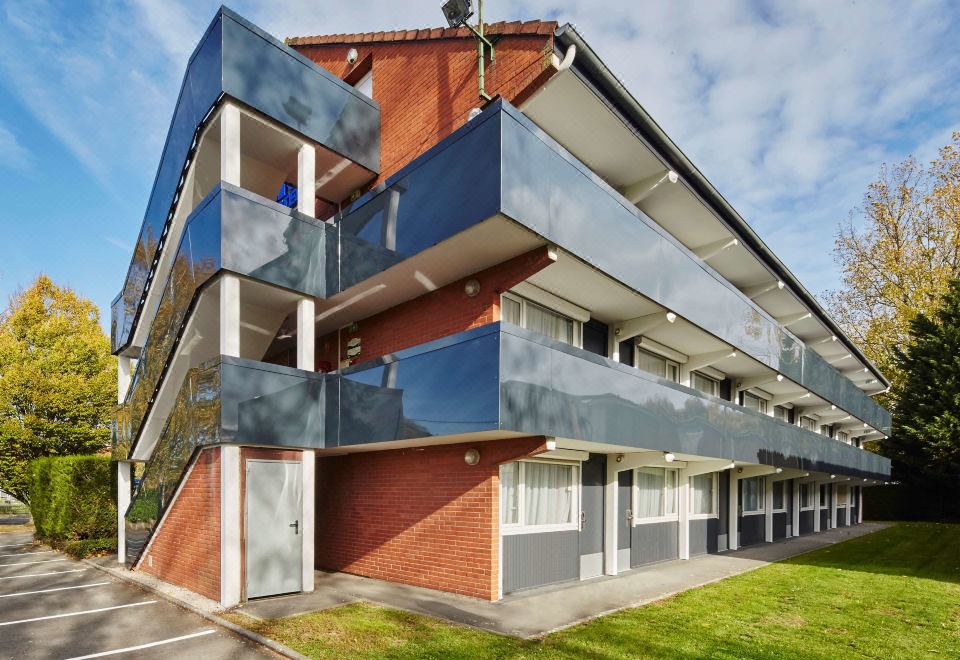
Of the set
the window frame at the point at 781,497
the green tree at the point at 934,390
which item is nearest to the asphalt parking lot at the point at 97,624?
the window frame at the point at 781,497

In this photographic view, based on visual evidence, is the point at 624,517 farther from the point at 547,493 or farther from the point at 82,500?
the point at 82,500

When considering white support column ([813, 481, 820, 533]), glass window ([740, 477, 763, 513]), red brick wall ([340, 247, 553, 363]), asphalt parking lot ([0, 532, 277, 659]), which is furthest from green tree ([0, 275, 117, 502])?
white support column ([813, 481, 820, 533])

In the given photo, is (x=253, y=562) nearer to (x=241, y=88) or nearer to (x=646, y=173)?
(x=241, y=88)

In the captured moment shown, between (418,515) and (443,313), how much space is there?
12.0 ft

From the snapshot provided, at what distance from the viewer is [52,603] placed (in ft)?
33.2

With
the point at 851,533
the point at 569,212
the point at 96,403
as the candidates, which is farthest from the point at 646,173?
the point at 96,403

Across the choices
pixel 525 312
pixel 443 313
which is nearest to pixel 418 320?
pixel 443 313

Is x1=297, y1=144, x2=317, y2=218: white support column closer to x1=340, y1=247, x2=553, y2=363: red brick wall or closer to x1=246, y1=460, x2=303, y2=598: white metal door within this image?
x1=340, y1=247, x2=553, y2=363: red brick wall

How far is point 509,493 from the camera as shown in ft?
34.6

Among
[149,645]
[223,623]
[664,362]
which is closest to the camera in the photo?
[149,645]

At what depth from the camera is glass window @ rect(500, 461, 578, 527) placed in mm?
10508

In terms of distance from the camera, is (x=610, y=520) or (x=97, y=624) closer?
(x=97, y=624)

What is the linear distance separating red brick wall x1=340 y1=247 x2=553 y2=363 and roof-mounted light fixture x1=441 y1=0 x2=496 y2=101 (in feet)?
9.93

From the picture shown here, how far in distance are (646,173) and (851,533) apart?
2170 cm
